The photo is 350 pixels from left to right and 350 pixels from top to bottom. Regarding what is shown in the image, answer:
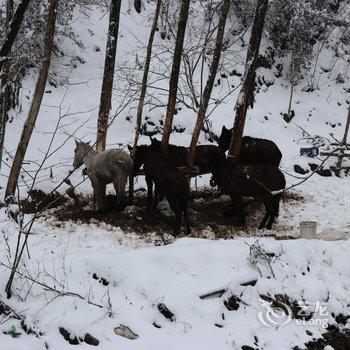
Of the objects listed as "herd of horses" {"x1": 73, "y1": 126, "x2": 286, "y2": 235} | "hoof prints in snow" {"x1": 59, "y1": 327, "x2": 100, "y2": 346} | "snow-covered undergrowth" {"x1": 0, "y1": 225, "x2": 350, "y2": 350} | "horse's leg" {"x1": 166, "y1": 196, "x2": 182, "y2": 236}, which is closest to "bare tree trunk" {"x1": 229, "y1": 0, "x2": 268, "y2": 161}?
"herd of horses" {"x1": 73, "y1": 126, "x2": 286, "y2": 235}

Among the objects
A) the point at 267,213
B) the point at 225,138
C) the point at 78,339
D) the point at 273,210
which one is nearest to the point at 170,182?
the point at 267,213

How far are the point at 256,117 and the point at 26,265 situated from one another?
49.9 feet

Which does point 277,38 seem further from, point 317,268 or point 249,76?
point 317,268

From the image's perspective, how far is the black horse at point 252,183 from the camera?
416 inches

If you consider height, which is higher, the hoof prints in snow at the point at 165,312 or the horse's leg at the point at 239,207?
the horse's leg at the point at 239,207

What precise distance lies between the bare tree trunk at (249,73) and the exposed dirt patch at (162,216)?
5.18ft

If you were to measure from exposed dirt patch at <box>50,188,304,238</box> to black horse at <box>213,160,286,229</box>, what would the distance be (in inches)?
18.2

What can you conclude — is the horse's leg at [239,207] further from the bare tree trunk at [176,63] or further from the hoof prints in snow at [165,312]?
the hoof prints in snow at [165,312]

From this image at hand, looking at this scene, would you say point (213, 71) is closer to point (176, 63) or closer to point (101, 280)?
point (176, 63)

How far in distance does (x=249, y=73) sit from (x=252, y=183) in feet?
11.2

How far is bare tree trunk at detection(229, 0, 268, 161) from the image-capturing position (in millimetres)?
12031

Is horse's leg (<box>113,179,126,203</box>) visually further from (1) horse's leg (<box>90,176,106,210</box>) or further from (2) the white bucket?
(2) the white bucket

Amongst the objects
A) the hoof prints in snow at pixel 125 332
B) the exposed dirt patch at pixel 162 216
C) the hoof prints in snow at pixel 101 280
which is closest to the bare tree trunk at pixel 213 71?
the exposed dirt patch at pixel 162 216

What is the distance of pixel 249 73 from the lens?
12.2 metres
